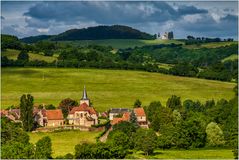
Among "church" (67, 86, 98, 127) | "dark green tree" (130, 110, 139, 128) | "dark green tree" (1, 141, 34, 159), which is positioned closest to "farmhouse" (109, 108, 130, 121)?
"church" (67, 86, 98, 127)

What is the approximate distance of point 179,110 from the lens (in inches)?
4001

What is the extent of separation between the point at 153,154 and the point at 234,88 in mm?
72274

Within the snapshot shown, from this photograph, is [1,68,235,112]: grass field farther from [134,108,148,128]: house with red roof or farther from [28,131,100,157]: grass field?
[28,131,100,157]: grass field

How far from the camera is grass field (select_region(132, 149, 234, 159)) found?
71.6m

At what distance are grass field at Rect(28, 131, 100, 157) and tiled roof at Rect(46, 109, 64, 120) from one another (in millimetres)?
10395

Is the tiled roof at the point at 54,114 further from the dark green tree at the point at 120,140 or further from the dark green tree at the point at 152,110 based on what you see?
the dark green tree at the point at 120,140

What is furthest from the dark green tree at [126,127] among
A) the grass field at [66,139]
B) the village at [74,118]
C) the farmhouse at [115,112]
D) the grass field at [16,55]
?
the grass field at [16,55]

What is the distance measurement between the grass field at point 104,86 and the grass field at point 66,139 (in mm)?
28941

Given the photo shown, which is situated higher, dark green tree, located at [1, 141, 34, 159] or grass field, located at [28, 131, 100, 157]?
dark green tree, located at [1, 141, 34, 159]

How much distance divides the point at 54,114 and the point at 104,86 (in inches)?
1679

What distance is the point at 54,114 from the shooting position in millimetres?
103438

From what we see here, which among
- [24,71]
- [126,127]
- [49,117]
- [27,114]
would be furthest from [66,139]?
[24,71]

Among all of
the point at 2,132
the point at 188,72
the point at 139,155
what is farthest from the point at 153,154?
the point at 188,72

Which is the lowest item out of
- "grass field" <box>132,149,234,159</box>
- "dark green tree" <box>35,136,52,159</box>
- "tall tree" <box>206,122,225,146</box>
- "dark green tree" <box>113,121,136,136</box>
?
"grass field" <box>132,149,234,159</box>
